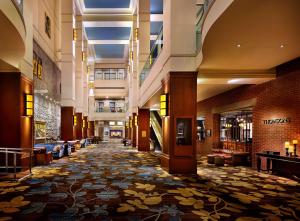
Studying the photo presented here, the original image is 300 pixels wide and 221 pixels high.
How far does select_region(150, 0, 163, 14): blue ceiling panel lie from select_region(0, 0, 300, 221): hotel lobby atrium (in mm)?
5638

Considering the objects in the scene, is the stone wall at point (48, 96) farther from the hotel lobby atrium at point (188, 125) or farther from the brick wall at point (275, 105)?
the brick wall at point (275, 105)

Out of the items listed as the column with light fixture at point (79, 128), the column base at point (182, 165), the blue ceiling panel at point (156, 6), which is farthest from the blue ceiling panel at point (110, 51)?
the column base at point (182, 165)

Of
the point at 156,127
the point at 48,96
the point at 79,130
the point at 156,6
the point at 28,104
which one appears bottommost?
the point at 79,130

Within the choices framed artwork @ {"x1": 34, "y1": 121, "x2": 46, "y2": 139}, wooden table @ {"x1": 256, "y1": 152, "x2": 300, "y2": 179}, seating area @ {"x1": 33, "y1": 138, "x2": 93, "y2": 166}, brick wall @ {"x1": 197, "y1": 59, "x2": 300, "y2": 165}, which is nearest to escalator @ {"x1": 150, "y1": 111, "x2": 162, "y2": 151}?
seating area @ {"x1": 33, "y1": 138, "x2": 93, "y2": 166}

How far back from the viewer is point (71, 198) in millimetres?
4719

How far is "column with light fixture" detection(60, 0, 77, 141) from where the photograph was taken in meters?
15.7

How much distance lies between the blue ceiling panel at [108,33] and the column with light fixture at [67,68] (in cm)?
573

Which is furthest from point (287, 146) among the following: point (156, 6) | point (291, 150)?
point (156, 6)

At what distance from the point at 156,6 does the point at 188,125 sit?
36.1 ft

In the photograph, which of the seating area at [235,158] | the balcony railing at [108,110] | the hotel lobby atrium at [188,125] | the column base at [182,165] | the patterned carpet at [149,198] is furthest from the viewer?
the balcony railing at [108,110]

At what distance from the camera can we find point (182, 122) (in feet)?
24.7

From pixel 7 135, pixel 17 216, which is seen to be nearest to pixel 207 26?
pixel 17 216

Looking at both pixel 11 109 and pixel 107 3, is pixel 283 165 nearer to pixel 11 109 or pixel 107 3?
pixel 11 109

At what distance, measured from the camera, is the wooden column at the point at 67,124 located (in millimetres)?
15680
